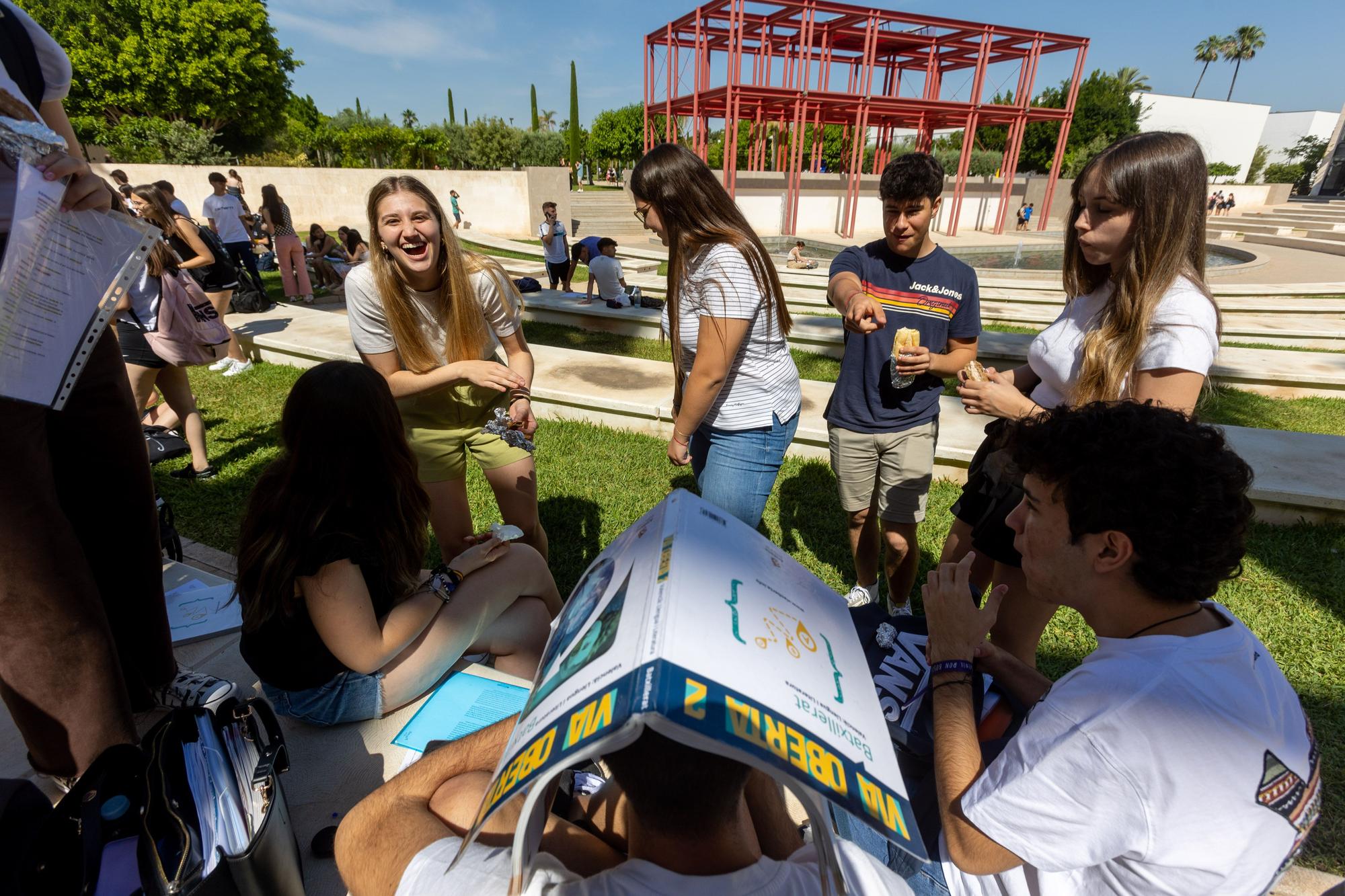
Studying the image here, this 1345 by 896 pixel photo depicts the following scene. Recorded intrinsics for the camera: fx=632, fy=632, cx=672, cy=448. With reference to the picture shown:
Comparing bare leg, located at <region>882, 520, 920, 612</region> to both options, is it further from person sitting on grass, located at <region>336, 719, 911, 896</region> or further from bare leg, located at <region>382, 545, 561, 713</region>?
person sitting on grass, located at <region>336, 719, 911, 896</region>

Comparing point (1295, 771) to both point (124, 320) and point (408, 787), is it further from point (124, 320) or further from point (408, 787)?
point (124, 320)

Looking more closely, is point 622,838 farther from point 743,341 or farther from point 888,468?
point 888,468

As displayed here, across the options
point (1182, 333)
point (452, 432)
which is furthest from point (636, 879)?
point (452, 432)

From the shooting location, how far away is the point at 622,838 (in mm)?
1239

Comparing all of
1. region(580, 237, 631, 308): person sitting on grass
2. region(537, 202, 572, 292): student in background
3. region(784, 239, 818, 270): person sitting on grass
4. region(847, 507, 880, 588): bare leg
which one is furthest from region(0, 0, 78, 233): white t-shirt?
region(784, 239, 818, 270): person sitting on grass

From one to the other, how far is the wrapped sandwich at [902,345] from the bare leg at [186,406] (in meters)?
4.53

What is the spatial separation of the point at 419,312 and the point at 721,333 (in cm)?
137

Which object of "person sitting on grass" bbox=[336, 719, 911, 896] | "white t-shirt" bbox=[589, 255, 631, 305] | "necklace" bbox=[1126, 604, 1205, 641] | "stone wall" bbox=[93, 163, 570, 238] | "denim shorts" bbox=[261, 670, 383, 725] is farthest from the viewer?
"stone wall" bbox=[93, 163, 570, 238]

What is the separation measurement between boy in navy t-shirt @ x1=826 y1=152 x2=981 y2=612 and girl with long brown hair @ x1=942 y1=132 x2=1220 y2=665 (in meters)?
0.53

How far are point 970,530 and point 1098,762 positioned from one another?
4.64ft

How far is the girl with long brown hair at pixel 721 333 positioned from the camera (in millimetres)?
2223

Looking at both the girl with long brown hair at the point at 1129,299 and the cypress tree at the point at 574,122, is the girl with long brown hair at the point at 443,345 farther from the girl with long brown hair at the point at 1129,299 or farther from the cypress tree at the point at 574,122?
the cypress tree at the point at 574,122

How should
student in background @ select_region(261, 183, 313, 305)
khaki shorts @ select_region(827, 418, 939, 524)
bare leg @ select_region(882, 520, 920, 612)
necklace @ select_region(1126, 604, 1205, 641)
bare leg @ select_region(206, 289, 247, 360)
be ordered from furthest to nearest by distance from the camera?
student in background @ select_region(261, 183, 313, 305)
bare leg @ select_region(206, 289, 247, 360)
bare leg @ select_region(882, 520, 920, 612)
khaki shorts @ select_region(827, 418, 939, 524)
necklace @ select_region(1126, 604, 1205, 641)

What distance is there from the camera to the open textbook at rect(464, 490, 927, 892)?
0.64m
